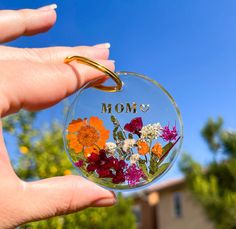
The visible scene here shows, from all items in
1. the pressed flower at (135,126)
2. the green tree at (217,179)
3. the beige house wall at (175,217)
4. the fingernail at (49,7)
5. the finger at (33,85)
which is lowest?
the beige house wall at (175,217)

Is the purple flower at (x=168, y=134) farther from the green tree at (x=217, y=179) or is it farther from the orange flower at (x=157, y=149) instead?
the green tree at (x=217, y=179)

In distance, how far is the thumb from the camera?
4.77ft

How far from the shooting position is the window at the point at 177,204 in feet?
78.9

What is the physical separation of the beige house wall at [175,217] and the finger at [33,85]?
71.0ft

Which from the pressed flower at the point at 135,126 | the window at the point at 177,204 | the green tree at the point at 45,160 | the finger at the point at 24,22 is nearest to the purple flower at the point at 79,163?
the pressed flower at the point at 135,126

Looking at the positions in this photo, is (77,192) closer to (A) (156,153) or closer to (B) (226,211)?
(A) (156,153)

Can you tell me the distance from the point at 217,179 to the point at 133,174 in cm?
1585

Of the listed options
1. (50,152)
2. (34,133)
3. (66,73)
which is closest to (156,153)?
(66,73)

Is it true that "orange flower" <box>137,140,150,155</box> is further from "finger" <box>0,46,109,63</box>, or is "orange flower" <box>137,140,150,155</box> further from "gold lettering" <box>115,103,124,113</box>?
"finger" <box>0,46,109,63</box>

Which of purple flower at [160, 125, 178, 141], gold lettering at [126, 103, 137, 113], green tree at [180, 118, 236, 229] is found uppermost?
gold lettering at [126, 103, 137, 113]

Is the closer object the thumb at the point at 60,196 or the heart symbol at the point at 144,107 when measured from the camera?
the thumb at the point at 60,196

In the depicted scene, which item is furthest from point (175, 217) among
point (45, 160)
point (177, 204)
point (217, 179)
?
point (45, 160)

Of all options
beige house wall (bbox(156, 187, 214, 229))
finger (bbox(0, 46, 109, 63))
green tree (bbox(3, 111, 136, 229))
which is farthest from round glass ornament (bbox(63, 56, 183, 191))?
beige house wall (bbox(156, 187, 214, 229))

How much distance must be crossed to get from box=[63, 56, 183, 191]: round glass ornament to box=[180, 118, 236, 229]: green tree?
14.7 m
